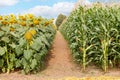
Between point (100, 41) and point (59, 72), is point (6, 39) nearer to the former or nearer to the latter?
point (59, 72)

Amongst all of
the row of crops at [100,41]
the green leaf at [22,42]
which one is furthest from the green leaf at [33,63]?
the row of crops at [100,41]

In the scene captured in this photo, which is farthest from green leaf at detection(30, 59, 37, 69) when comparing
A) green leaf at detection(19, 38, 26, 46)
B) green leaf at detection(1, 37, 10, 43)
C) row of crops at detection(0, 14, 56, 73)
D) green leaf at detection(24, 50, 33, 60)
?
green leaf at detection(1, 37, 10, 43)

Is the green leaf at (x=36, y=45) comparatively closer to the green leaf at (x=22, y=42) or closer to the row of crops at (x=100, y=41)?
the green leaf at (x=22, y=42)

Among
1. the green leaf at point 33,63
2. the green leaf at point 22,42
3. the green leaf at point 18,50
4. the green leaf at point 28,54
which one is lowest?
the green leaf at point 33,63

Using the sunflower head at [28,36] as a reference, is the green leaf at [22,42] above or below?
below

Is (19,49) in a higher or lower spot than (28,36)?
lower

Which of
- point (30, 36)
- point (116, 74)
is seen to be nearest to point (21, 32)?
point (30, 36)

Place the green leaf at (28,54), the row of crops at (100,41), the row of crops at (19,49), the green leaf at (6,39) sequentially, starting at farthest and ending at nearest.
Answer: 1. the row of crops at (100,41)
2. the green leaf at (6,39)
3. the row of crops at (19,49)
4. the green leaf at (28,54)

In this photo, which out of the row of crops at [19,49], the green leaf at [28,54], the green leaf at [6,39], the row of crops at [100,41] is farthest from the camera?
the row of crops at [100,41]

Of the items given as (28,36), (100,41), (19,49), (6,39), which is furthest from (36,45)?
(100,41)

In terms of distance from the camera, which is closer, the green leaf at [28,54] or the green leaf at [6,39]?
the green leaf at [28,54]

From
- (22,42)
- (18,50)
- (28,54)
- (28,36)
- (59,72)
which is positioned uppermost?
(28,36)

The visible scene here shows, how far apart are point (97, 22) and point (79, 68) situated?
4.33 feet

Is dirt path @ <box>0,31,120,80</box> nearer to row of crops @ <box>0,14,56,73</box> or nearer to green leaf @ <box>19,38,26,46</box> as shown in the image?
row of crops @ <box>0,14,56,73</box>
